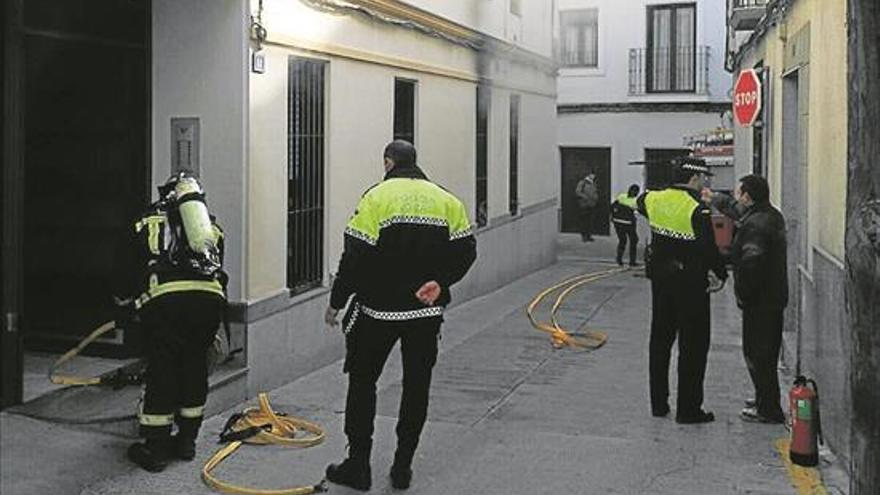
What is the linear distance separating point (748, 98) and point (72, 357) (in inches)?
312

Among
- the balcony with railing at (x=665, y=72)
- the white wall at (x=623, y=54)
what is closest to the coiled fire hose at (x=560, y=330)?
the white wall at (x=623, y=54)

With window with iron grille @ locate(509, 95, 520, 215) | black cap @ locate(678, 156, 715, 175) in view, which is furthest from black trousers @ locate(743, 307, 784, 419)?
window with iron grille @ locate(509, 95, 520, 215)

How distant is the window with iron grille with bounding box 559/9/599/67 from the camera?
22.9 meters

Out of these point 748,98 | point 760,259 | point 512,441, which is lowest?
point 512,441

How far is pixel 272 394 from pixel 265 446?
1.34 m

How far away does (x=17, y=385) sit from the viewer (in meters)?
6.41

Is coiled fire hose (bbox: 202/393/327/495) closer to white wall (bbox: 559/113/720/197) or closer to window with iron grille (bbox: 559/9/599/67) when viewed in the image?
window with iron grille (bbox: 559/9/599/67)

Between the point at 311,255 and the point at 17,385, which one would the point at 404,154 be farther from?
the point at 311,255

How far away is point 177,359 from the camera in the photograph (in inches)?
243

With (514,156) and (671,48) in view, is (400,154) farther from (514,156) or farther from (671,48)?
(671,48)

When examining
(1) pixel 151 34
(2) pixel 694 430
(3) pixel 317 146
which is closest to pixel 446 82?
(3) pixel 317 146

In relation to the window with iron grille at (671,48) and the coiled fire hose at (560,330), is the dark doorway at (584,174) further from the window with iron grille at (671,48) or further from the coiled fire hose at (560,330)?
the coiled fire hose at (560,330)

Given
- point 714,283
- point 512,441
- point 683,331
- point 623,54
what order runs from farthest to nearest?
point 623,54
point 714,283
point 683,331
point 512,441

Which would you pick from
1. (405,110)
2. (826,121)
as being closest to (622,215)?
(405,110)
